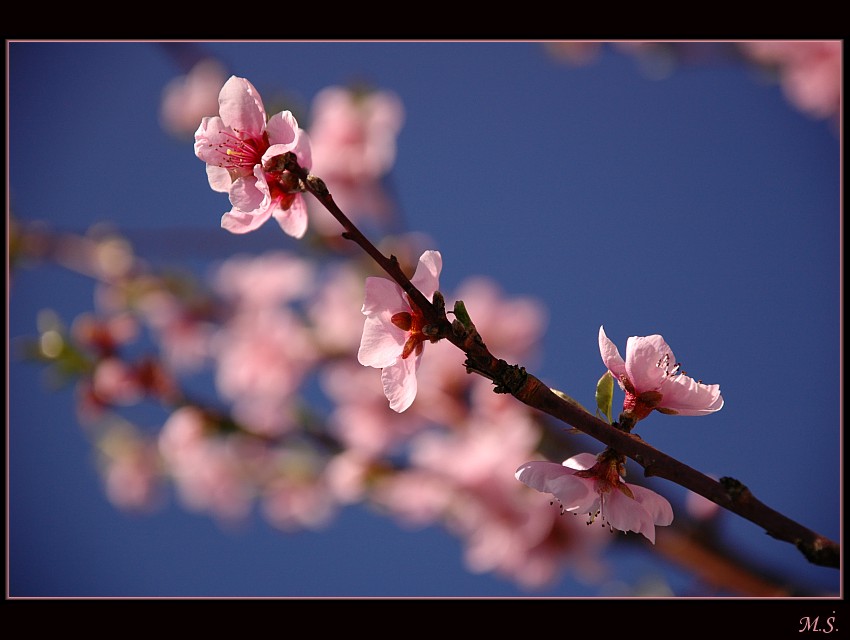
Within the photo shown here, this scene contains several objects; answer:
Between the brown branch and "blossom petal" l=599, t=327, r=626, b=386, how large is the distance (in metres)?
0.08

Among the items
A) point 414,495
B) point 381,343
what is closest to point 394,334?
point 381,343

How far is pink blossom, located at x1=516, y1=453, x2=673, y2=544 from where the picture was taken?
0.76 meters

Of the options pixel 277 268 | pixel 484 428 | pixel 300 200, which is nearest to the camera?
pixel 300 200

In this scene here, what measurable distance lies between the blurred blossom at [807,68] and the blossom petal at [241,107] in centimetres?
240

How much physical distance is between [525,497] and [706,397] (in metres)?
1.14

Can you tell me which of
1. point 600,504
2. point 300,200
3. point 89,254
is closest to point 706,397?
point 600,504

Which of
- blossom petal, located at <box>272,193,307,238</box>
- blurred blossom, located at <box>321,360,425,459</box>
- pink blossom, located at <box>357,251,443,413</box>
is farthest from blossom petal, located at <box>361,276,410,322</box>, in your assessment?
blurred blossom, located at <box>321,360,425,459</box>

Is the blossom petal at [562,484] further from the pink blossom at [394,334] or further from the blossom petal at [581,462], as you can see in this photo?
the pink blossom at [394,334]

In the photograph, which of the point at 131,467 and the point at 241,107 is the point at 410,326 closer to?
the point at 241,107

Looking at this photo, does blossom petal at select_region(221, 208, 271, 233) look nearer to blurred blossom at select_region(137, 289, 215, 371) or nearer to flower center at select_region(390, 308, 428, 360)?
flower center at select_region(390, 308, 428, 360)

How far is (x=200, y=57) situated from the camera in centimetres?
220

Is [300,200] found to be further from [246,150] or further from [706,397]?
[706,397]

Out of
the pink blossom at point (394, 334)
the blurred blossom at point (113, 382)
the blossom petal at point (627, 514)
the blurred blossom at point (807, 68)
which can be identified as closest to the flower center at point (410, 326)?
the pink blossom at point (394, 334)

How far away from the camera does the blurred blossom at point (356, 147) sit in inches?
94.4
